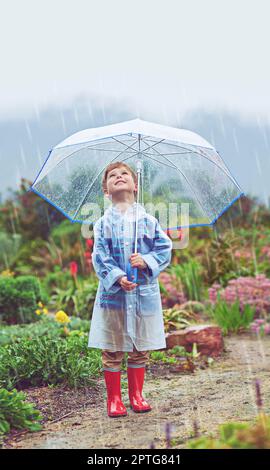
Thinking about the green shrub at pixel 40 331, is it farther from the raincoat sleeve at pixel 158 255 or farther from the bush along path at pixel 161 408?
the raincoat sleeve at pixel 158 255

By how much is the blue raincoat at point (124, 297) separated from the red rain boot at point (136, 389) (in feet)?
0.81

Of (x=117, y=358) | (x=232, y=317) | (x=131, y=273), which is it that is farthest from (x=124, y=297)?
(x=232, y=317)

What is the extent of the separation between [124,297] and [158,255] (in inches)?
15.5

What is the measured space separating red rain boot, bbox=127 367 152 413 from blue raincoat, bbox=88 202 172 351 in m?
0.25

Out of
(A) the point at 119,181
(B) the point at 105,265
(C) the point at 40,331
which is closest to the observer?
(B) the point at 105,265

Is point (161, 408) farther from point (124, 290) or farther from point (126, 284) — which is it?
point (126, 284)

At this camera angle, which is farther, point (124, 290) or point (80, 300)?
point (80, 300)

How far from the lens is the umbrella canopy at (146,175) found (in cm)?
431

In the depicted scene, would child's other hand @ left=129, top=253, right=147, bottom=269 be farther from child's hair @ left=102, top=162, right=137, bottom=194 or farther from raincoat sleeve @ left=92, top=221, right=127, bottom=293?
child's hair @ left=102, top=162, right=137, bottom=194

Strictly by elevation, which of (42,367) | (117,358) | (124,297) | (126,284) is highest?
(126,284)

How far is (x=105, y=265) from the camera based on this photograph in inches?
156

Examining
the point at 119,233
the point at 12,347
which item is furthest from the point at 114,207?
the point at 12,347

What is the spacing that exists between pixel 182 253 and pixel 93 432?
7140 millimetres
